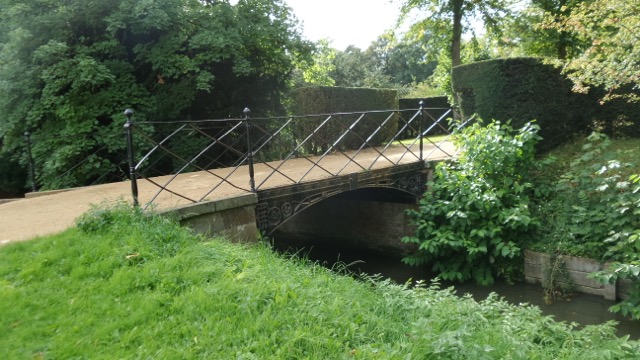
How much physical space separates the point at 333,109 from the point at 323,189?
6.30m

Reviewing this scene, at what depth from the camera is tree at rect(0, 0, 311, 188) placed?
912 centimetres

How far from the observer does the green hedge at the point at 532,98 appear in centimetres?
876

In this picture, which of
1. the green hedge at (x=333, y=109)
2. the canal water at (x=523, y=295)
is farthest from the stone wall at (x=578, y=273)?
the green hedge at (x=333, y=109)

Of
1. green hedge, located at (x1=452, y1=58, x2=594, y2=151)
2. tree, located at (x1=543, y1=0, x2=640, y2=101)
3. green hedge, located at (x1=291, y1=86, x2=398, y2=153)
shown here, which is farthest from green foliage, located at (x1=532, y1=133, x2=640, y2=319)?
green hedge, located at (x1=291, y1=86, x2=398, y2=153)

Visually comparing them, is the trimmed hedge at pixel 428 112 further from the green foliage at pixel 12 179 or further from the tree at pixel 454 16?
the green foliage at pixel 12 179

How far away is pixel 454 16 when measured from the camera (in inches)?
669

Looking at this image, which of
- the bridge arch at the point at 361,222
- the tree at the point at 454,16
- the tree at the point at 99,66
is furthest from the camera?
the tree at the point at 454,16

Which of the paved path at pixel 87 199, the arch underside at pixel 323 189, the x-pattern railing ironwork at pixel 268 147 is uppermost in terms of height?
the x-pattern railing ironwork at pixel 268 147

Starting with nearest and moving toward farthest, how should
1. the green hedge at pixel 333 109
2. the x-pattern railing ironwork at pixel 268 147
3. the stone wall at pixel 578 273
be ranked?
the stone wall at pixel 578 273 → the x-pattern railing ironwork at pixel 268 147 → the green hedge at pixel 333 109

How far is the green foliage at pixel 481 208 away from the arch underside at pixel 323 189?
1.50ft

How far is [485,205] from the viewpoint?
723cm

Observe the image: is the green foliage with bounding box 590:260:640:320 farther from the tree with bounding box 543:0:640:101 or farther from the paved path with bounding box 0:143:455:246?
the paved path with bounding box 0:143:455:246

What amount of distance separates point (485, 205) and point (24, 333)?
638 centimetres

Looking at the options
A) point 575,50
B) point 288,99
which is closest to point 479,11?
point 575,50
